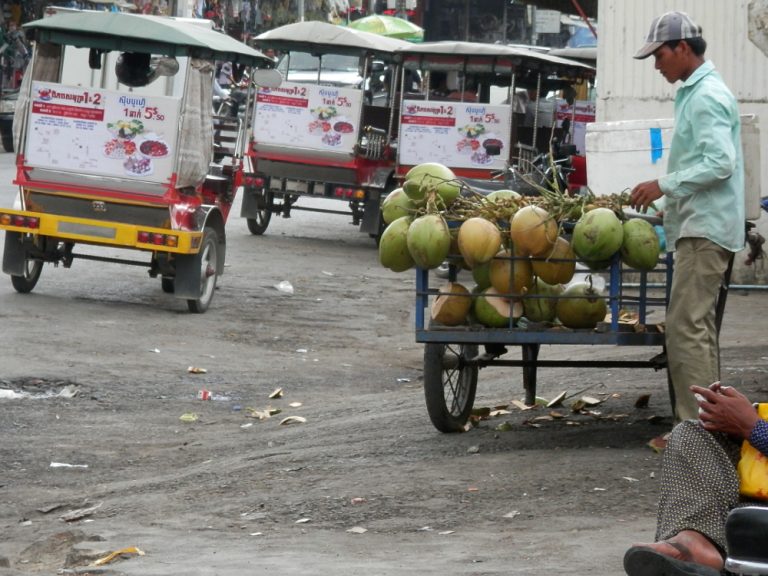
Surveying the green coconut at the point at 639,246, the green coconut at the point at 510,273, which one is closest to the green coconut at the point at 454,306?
the green coconut at the point at 510,273

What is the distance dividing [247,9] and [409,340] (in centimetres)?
3383

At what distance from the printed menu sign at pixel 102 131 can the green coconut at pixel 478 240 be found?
5818 millimetres

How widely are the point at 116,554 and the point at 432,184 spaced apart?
2.56 metres

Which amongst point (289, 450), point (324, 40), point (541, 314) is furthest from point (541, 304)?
point (324, 40)

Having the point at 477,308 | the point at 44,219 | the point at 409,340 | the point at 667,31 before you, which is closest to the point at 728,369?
the point at 477,308

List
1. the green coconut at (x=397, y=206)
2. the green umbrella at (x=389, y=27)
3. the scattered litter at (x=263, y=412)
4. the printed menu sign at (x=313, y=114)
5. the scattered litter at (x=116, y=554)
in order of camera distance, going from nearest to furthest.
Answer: the scattered litter at (x=116, y=554), the green coconut at (x=397, y=206), the scattered litter at (x=263, y=412), the printed menu sign at (x=313, y=114), the green umbrella at (x=389, y=27)

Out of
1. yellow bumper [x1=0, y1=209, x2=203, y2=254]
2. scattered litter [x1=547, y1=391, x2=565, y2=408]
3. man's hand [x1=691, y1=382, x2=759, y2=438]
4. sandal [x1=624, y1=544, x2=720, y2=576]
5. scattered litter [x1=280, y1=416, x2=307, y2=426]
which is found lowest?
scattered litter [x1=280, y1=416, x2=307, y2=426]

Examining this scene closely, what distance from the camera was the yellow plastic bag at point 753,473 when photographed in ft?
15.0

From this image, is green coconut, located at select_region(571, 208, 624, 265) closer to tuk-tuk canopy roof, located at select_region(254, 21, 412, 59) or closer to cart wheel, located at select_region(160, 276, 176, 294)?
cart wheel, located at select_region(160, 276, 176, 294)

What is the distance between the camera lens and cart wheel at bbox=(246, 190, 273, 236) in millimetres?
18656

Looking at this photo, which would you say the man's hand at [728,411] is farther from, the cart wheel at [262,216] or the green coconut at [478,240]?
the cart wheel at [262,216]

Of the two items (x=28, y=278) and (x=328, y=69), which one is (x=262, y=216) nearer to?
(x=28, y=278)

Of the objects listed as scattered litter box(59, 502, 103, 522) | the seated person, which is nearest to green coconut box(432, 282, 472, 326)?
scattered litter box(59, 502, 103, 522)

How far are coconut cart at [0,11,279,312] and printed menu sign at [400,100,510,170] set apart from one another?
5.07 metres
